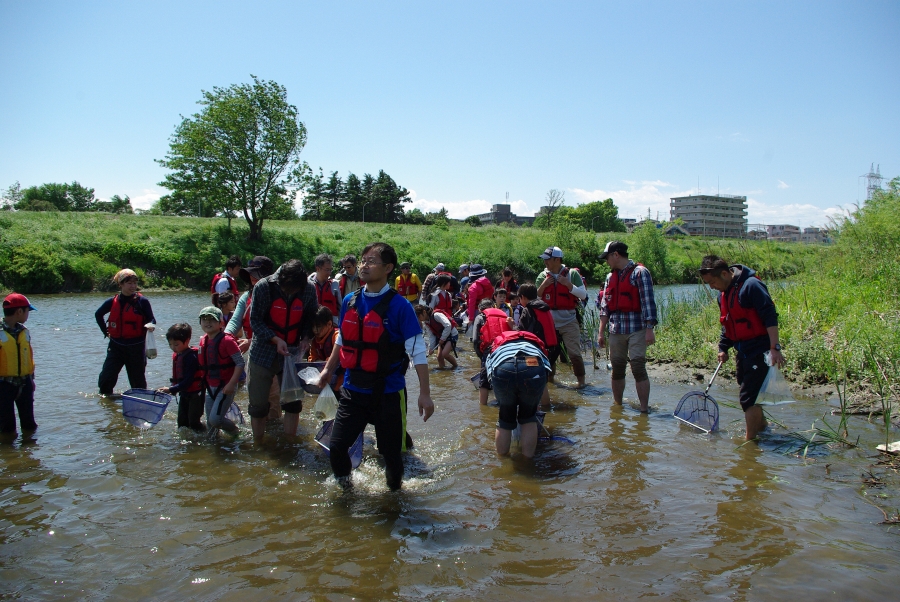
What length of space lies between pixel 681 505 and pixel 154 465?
468cm

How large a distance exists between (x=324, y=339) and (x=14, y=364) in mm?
3089

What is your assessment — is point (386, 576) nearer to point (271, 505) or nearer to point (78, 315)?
point (271, 505)

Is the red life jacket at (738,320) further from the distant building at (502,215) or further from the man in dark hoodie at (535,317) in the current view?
the distant building at (502,215)

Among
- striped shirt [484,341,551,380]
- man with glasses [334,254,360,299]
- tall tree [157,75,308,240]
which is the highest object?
tall tree [157,75,308,240]

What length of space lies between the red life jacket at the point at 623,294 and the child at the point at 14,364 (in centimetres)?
644

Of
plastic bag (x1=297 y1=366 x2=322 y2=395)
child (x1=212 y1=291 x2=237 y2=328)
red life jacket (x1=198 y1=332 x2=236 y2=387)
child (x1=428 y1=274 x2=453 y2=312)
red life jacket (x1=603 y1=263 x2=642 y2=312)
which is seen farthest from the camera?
child (x1=428 y1=274 x2=453 y2=312)

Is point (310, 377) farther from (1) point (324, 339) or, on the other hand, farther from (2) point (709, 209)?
(2) point (709, 209)

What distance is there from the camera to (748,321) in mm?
5723

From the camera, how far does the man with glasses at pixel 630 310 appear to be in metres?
6.88

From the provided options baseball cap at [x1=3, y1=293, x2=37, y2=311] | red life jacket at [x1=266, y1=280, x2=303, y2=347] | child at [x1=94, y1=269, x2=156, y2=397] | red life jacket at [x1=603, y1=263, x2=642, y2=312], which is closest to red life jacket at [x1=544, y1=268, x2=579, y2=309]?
red life jacket at [x1=603, y1=263, x2=642, y2=312]

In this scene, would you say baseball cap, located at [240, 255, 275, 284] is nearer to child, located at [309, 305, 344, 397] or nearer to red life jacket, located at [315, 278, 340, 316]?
child, located at [309, 305, 344, 397]

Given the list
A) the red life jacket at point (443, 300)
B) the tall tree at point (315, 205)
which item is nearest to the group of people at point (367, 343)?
the red life jacket at point (443, 300)

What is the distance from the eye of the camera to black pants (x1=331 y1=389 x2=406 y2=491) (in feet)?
14.1

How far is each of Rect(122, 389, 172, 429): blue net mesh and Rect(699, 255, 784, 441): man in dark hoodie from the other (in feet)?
18.8
